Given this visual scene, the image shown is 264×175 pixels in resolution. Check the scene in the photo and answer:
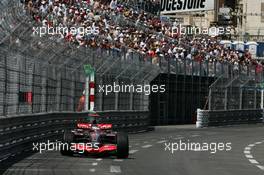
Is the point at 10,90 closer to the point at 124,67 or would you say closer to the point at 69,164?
the point at 69,164

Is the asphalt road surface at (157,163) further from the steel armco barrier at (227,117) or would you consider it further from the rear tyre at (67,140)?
the steel armco barrier at (227,117)

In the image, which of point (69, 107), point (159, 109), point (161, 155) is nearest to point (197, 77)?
point (159, 109)

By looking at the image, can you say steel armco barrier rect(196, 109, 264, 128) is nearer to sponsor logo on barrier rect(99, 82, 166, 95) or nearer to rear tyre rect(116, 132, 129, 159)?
sponsor logo on barrier rect(99, 82, 166, 95)

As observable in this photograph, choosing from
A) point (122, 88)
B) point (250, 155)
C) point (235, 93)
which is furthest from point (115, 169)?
point (235, 93)

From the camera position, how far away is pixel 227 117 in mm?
39812

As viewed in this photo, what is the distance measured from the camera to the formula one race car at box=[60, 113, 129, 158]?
57.2 ft

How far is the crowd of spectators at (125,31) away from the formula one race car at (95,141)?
7.24 metres

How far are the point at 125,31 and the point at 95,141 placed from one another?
20.7 metres

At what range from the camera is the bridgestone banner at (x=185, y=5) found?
60.0 m

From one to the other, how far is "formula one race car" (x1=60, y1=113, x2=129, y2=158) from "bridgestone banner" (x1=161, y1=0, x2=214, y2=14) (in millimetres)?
42591

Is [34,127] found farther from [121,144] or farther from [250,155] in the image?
[250,155]

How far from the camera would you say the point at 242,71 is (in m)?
42.4

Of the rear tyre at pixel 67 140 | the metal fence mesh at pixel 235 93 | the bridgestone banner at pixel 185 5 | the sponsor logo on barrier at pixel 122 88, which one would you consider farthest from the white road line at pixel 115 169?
the bridgestone banner at pixel 185 5

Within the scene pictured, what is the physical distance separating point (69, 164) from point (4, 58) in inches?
99.3
